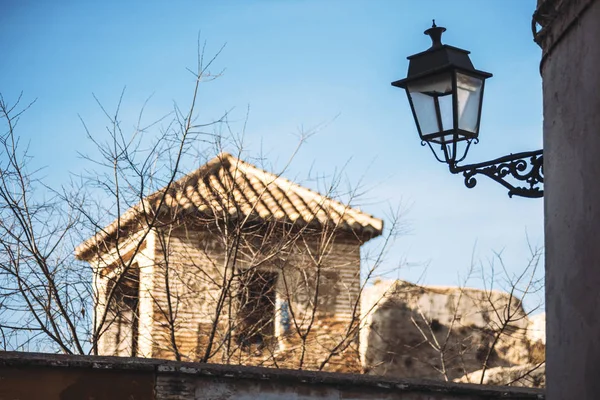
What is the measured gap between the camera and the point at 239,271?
41.6 ft

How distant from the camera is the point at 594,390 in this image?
13.3 feet

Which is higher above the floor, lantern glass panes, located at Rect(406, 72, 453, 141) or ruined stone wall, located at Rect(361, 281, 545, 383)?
lantern glass panes, located at Rect(406, 72, 453, 141)

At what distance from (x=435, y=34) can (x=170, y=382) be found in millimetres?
2789

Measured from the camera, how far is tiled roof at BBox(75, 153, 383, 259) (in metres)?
13.0

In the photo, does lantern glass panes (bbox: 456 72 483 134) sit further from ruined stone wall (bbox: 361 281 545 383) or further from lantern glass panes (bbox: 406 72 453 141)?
ruined stone wall (bbox: 361 281 545 383)

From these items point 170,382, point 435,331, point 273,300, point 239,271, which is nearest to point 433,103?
point 170,382

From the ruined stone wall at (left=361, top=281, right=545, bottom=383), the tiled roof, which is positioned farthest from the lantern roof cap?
the ruined stone wall at (left=361, top=281, right=545, bottom=383)

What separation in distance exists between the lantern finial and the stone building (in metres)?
6.35

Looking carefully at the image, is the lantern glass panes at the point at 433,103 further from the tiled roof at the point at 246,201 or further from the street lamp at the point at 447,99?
the tiled roof at the point at 246,201

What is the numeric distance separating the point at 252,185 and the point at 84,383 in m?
9.86

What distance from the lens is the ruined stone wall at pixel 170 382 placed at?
20.6 feet

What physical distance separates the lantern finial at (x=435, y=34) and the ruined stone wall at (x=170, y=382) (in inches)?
94.9

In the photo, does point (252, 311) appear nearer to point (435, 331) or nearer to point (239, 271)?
point (239, 271)

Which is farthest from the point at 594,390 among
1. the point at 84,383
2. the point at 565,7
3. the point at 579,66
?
the point at 84,383
